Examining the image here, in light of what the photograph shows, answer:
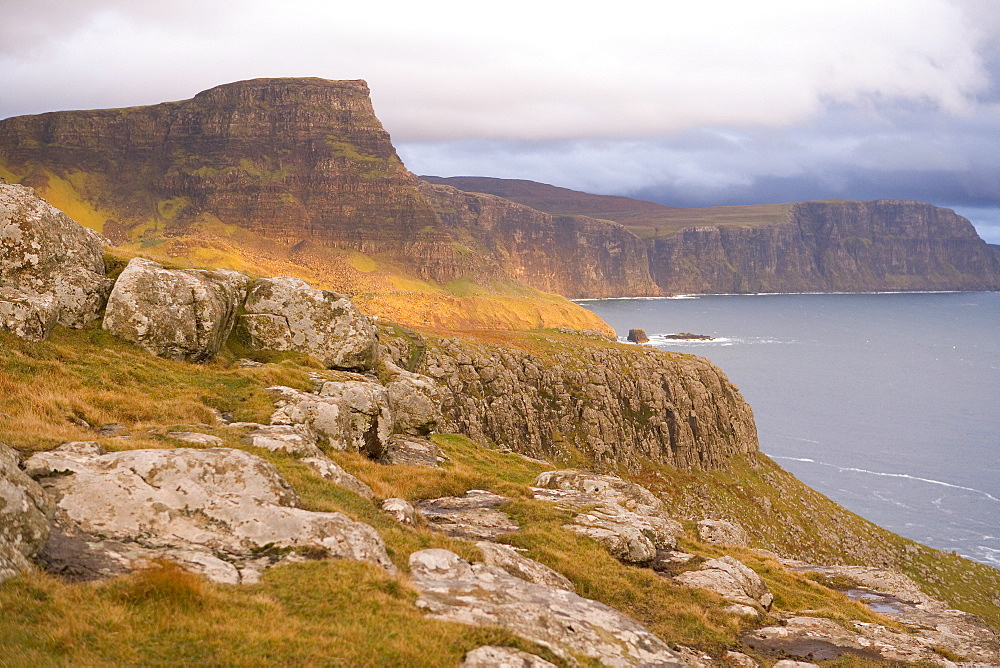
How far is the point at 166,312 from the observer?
31031mm

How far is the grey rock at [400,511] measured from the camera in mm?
20156

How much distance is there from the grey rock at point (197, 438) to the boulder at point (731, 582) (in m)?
16.3

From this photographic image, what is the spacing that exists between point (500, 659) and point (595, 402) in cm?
10312

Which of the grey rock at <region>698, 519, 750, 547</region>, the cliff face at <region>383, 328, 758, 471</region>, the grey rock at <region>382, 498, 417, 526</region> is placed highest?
the grey rock at <region>382, 498, 417, 526</region>

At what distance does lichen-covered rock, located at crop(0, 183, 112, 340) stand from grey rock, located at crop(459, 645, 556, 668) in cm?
2273

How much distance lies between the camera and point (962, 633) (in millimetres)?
26609

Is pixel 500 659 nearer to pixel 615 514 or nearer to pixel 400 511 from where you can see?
pixel 400 511

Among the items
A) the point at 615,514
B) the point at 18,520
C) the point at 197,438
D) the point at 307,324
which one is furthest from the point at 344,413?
the point at 18,520

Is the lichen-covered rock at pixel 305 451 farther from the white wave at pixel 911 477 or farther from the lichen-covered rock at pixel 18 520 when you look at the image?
the white wave at pixel 911 477

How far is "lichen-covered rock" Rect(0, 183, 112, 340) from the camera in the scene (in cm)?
2580

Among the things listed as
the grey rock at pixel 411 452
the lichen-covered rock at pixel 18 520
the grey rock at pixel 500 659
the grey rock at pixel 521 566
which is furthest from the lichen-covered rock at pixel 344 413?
the grey rock at pixel 500 659

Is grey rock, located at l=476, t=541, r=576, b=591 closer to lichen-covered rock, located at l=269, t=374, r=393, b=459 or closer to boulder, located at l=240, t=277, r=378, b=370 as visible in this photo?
lichen-covered rock, located at l=269, t=374, r=393, b=459

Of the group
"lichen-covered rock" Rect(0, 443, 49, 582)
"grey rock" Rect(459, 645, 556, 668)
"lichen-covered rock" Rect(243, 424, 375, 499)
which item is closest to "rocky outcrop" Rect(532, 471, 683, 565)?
"lichen-covered rock" Rect(243, 424, 375, 499)

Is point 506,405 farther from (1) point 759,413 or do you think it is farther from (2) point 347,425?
(1) point 759,413
